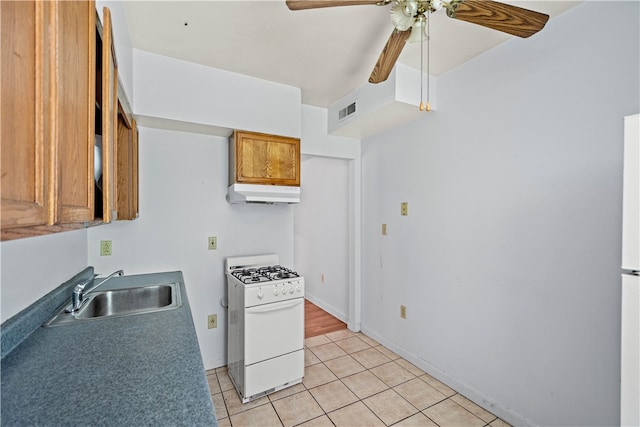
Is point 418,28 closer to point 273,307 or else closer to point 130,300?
point 273,307

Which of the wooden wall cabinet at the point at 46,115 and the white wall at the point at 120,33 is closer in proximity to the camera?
the wooden wall cabinet at the point at 46,115

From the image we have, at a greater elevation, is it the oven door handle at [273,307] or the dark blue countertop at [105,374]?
the dark blue countertop at [105,374]

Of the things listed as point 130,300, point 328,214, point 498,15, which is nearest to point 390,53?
point 498,15

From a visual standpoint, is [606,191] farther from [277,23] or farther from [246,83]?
[246,83]

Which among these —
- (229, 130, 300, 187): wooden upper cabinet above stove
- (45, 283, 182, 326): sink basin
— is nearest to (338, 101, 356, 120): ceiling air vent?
(229, 130, 300, 187): wooden upper cabinet above stove

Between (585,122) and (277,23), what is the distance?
1.91 meters

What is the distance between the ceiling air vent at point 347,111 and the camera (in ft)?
9.49

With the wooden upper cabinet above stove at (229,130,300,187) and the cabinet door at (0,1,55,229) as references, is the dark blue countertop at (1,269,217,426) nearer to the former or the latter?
the cabinet door at (0,1,55,229)

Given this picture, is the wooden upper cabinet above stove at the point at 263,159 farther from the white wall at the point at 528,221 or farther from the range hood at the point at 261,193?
the white wall at the point at 528,221

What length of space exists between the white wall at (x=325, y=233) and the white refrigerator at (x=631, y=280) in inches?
112

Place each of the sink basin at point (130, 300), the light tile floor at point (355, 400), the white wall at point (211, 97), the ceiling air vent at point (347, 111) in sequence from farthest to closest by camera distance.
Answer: the ceiling air vent at point (347, 111)
the white wall at point (211, 97)
the light tile floor at point (355, 400)
the sink basin at point (130, 300)

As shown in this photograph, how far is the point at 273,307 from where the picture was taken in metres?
2.31

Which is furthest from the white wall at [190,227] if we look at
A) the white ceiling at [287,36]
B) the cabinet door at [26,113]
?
the cabinet door at [26,113]

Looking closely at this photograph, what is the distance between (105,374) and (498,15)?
2.10 metres
